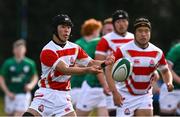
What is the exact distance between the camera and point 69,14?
89.8 feet

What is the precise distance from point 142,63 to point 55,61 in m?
1.48

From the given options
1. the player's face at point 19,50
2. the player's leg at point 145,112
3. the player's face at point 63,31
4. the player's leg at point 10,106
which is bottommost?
the player's leg at point 10,106

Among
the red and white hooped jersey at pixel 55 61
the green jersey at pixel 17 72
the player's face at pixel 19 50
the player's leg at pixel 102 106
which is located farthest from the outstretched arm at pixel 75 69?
the green jersey at pixel 17 72

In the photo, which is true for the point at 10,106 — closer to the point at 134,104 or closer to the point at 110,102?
the point at 110,102

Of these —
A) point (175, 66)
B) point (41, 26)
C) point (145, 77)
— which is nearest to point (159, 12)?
point (41, 26)

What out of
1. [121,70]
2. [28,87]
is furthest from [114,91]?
[28,87]

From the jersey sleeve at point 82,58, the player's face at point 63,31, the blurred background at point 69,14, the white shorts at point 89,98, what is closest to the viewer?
the player's face at point 63,31

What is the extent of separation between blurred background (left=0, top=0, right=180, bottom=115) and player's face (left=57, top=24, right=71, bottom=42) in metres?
16.9

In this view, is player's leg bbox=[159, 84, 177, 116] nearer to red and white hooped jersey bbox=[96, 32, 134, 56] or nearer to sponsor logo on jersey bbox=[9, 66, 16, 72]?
red and white hooped jersey bbox=[96, 32, 134, 56]

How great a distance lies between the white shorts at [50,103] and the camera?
959 centimetres

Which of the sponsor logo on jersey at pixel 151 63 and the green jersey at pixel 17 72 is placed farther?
the green jersey at pixel 17 72

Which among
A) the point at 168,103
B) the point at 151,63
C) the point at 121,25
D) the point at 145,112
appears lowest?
the point at 168,103

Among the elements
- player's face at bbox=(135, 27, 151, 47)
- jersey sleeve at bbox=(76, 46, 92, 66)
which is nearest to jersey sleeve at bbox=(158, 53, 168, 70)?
player's face at bbox=(135, 27, 151, 47)

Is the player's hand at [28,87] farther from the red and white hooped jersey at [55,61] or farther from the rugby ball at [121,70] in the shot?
the red and white hooped jersey at [55,61]
